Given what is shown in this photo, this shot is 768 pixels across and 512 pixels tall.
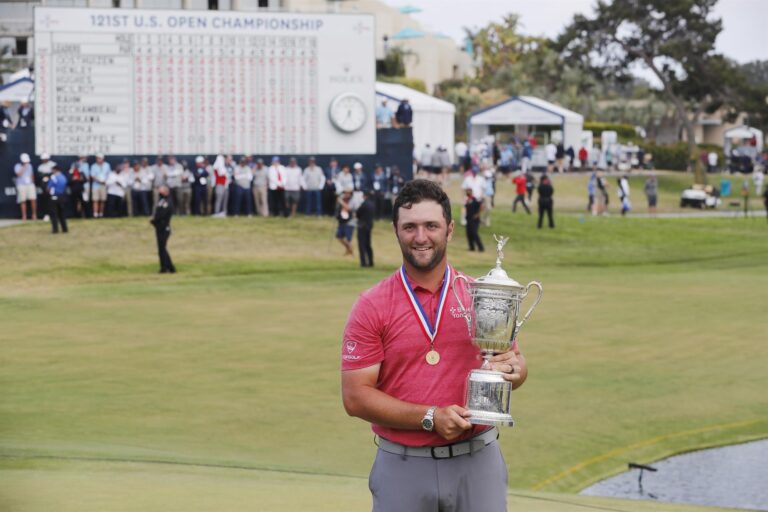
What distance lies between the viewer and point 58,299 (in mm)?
28641

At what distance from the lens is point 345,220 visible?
35125 millimetres

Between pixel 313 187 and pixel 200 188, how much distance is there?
334 cm

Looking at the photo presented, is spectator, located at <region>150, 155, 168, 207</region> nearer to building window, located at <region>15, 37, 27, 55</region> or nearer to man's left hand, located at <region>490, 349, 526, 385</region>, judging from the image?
man's left hand, located at <region>490, 349, 526, 385</region>

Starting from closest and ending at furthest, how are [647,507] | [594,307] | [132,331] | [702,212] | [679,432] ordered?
1. [647,507]
2. [679,432]
3. [132,331]
4. [594,307]
5. [702,212]

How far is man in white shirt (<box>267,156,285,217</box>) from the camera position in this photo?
40.8 metres

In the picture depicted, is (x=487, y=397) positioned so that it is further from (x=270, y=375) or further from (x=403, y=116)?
(x=403, y=116)

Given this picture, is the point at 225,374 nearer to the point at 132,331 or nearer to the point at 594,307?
the point at 132,331

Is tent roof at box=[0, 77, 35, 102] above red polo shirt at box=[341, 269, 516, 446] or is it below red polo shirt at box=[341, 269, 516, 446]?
above

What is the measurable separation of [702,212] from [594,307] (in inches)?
1448

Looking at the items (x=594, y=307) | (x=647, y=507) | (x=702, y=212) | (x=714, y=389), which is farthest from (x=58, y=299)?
(x=702, y=212)

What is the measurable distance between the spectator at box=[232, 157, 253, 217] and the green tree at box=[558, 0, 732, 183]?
169ft

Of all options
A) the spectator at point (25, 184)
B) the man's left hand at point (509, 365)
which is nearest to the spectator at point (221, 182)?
the spectator at point (25, 184)

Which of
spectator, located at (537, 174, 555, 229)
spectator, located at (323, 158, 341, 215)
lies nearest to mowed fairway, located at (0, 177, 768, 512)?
spectator, located at (323, 158, 341, 215)

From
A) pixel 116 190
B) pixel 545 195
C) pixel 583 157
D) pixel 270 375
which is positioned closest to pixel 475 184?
pixel 545 195
